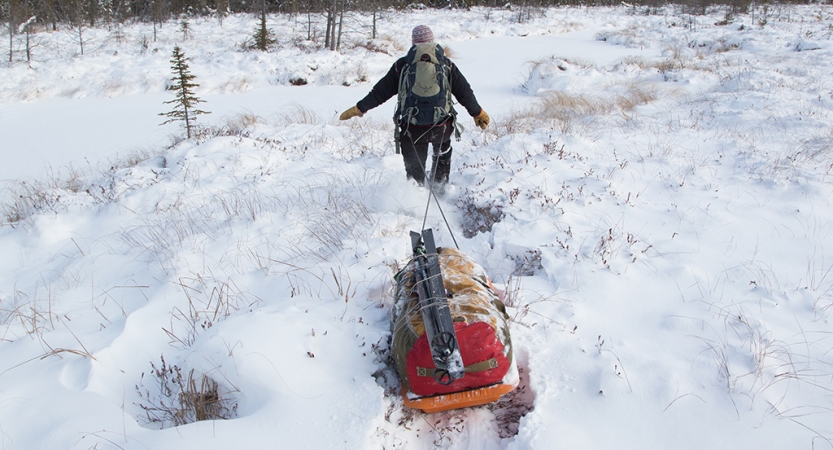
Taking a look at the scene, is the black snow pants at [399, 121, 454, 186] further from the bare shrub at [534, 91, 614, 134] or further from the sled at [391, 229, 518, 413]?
the bare shrub at [534, 91, 614, 134]

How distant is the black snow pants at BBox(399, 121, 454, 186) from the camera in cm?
432

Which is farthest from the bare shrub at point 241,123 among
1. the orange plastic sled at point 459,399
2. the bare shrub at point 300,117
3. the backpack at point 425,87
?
the orange plastic sled at point 459,399

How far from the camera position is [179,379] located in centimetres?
226

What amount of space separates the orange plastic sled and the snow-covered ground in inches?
8.2

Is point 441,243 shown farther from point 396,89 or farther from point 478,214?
point 396,89

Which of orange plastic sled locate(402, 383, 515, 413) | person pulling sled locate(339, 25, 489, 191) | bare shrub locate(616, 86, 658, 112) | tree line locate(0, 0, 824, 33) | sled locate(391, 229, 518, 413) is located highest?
tree line locate(0, 0, 824, 33)

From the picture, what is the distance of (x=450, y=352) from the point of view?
195 centimetres

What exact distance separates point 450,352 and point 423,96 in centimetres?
278

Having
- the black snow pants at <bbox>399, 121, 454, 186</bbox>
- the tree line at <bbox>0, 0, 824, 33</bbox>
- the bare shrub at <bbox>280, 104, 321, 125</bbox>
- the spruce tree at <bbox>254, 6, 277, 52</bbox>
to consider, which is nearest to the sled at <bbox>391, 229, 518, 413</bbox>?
the black snow pants at <bbox>399, 121, 454, 186</bbox>

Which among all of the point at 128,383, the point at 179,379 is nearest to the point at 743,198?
the point at 179,379

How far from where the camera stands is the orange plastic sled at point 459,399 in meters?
2.02

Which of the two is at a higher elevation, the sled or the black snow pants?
the black snow pants

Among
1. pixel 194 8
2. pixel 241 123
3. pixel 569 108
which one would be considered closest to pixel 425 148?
pixel 569 108

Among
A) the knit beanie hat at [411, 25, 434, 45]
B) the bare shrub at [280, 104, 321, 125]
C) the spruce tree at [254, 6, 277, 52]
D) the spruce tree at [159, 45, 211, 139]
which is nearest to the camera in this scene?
the knit beanie hat at [411, 25, 434, 45]
